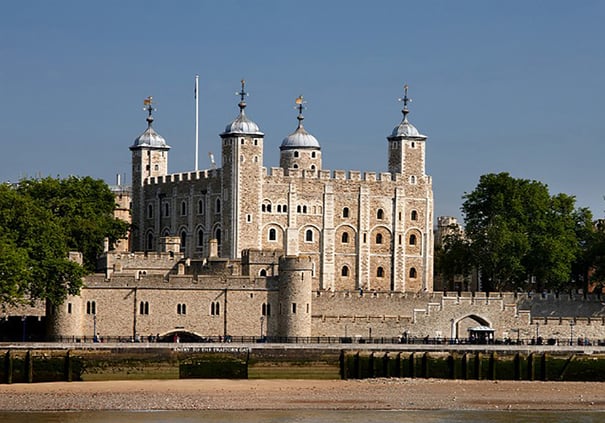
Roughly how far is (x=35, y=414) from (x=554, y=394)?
20772 millimetres

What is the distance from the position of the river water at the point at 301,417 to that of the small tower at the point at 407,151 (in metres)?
52.1

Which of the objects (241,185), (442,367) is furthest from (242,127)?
(442,367)

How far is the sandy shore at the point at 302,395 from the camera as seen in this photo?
71.7 metres

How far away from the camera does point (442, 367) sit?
81312 mm

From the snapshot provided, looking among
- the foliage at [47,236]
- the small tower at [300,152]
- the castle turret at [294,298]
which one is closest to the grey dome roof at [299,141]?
the small tower at [300,152]

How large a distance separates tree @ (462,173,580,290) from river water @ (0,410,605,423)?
40743 millimetres

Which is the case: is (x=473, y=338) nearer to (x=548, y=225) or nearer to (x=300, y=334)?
(x=300, y=334)

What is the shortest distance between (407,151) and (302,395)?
49.8 m

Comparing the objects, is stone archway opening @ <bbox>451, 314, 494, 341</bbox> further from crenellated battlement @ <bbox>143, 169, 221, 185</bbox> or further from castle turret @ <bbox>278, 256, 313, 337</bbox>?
crenellated battlement @ <bbox>143, 169, 221, 185</bbox>

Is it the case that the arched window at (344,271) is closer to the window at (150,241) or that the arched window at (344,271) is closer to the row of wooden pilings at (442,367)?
the window at (150,241)

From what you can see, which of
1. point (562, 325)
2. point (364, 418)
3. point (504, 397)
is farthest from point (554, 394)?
point (562, 325)

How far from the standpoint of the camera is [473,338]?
316 feet

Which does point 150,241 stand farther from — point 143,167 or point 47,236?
point 47,236

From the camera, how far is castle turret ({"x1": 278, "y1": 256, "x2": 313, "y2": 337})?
9412cm
